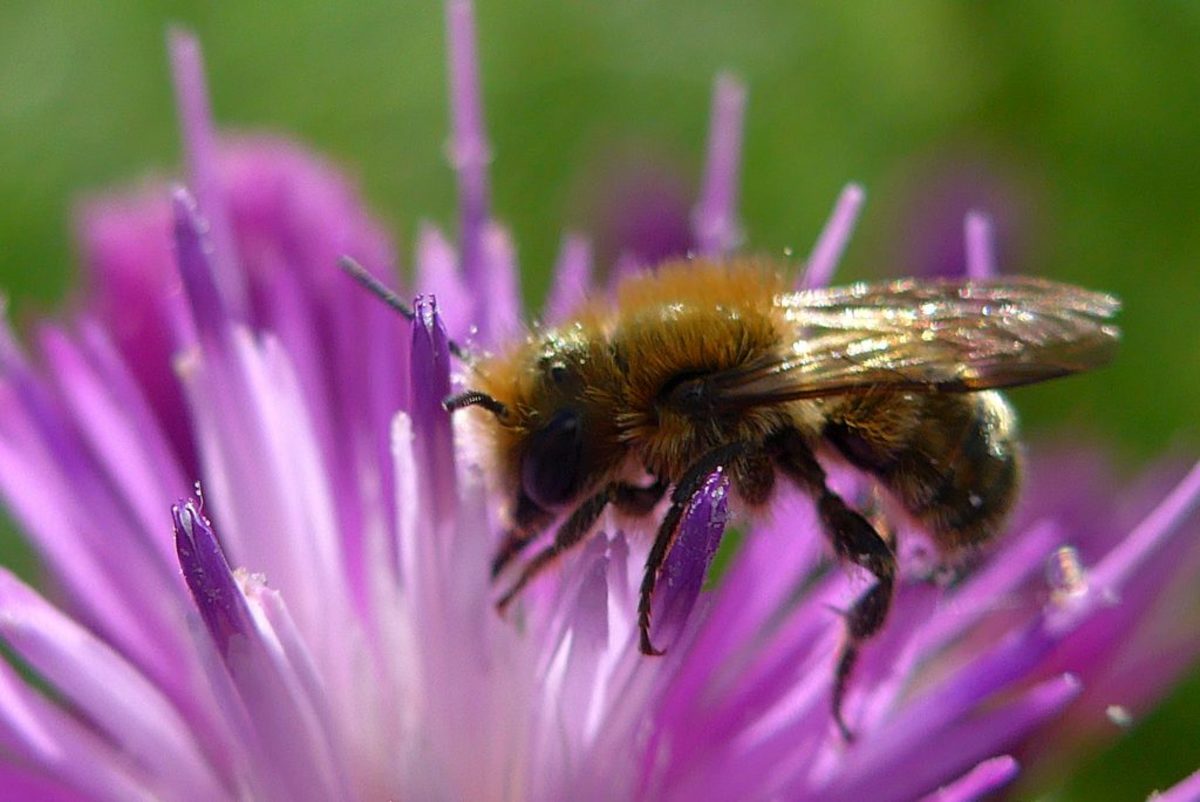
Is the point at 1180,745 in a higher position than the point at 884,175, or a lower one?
lower

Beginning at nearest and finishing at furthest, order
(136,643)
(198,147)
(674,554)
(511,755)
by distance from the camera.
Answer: (674,554) < (511,755) < (136,643) < (198,147)

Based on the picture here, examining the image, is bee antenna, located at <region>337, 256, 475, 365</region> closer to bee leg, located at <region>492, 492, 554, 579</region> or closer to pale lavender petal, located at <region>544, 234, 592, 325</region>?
bee leg, located at <region>492, 492, 554, 579</region>

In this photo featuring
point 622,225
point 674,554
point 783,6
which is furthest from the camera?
point 783,6

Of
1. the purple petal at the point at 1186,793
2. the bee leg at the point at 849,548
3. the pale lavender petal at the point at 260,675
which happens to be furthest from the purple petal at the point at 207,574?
the purple petal at the point at 1186,793

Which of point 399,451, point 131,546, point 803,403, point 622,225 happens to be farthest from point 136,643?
point 622,225

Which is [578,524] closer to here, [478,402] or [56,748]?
[478,402]

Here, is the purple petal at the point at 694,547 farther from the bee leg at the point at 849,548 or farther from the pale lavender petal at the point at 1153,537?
the pale lavender petal at the point at 1153,537

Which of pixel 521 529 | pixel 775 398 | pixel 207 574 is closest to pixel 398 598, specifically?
pixel 521 529

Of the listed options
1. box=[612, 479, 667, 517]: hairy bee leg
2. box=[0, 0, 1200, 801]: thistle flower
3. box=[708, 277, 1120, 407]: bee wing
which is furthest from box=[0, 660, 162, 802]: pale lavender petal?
box=[708, 277, 1120, 407]: bee wing

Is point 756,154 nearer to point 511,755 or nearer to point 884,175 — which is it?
point 884,175
